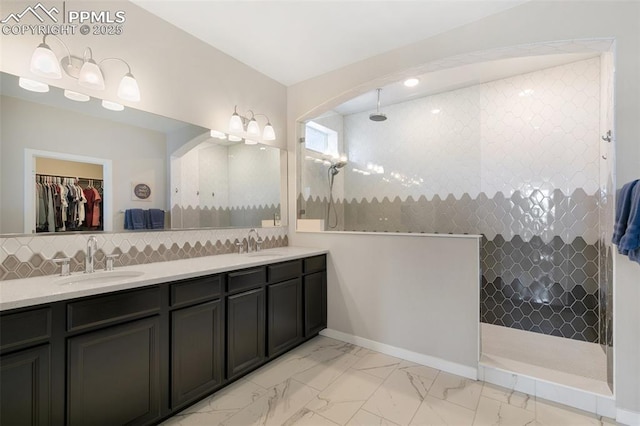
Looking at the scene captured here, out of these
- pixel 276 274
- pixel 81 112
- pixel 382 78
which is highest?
pixel 382 78

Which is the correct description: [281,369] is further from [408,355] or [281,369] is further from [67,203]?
[67,203]

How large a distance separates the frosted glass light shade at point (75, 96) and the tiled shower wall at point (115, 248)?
2.89 ft

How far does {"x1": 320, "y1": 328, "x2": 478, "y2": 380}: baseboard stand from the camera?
2.23m

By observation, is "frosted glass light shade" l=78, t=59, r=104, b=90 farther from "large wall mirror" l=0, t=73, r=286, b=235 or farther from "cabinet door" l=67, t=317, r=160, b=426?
"cabinet door" l=67, t=317, r=160, b=426

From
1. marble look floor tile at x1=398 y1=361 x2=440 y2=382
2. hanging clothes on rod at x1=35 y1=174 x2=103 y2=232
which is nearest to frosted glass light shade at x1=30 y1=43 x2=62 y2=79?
hanging clothes on rod at x1=35 y1=174 x2=103 y2=232

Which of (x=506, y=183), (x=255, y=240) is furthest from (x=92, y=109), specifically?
(x=506, y=183)

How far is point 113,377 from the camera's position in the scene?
57.0 inches

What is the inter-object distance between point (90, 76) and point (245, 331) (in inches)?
80.0

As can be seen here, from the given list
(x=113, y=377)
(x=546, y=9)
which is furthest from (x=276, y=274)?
(x=546, y=9)

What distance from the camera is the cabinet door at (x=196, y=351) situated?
1722 millimetres

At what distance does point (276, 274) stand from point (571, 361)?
260 centimetres

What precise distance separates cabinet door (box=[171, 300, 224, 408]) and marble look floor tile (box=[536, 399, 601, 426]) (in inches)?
82.7

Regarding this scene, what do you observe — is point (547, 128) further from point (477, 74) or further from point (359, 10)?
point (359, 10)

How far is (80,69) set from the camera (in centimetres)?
182
